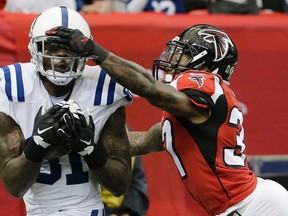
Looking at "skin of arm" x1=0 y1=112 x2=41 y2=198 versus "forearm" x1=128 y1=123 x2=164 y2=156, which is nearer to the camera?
"skin of arm" x1=0 y1=112 x2=41 y2=198

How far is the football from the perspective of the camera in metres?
3.94

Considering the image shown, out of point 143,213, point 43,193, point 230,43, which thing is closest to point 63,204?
point 43,193

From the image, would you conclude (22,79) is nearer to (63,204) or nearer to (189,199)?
(63,204)

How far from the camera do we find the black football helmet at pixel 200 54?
13.4 ft

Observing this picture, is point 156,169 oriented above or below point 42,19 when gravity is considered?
below

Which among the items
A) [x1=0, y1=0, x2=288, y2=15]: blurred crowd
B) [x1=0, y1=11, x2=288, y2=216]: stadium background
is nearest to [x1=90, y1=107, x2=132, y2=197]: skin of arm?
[x1=0, y1=11, x2=288, y2=216]: stadium background

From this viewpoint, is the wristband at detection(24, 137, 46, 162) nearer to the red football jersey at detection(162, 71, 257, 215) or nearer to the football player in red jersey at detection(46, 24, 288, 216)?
the football player in red jersey at detection(46, 24, 288, 216)

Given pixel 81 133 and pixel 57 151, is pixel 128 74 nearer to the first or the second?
pixel 81 133

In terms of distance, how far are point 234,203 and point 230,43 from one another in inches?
26.8

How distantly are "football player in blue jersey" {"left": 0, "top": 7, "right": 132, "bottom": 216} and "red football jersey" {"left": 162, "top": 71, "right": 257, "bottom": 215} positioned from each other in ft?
0.78

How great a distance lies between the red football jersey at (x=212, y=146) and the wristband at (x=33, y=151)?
535mm

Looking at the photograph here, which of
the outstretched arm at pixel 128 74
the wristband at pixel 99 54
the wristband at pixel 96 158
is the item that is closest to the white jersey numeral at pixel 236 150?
the outstretched arm at pixel 128 74

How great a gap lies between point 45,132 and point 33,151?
0.37 feet

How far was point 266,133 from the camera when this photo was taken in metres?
6.04
